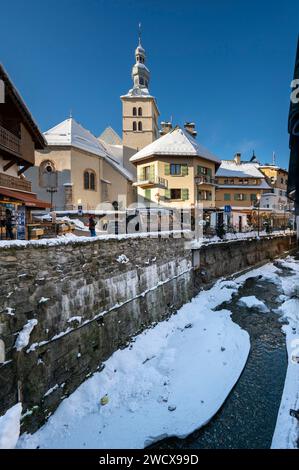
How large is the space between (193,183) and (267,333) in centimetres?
1929

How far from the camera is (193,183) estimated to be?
2933 cm

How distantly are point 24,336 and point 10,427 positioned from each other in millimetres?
1894

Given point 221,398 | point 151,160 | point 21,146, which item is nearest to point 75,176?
point 151,160

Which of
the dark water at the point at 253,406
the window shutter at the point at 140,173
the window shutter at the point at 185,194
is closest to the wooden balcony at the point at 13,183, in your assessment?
the dark water at the point at 253,406

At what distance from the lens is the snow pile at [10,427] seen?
550 cm

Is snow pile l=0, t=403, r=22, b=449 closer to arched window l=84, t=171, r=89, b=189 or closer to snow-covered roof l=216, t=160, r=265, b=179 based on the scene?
arched window l=84, t=171, r=89, b=189

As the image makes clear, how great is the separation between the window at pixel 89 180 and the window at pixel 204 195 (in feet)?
40.7

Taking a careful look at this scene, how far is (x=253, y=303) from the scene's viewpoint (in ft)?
57.7

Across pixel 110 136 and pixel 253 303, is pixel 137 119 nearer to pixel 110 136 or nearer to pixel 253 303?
pixel 110 136

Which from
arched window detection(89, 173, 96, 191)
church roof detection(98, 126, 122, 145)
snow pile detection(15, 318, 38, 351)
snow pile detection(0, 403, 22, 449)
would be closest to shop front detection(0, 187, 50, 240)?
snow pile detection(15, 318, 38, 351)

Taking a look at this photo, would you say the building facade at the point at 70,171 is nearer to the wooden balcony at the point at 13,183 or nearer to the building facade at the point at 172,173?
the building facade at the point at 172,173

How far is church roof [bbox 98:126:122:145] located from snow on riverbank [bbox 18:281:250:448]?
160 feet
